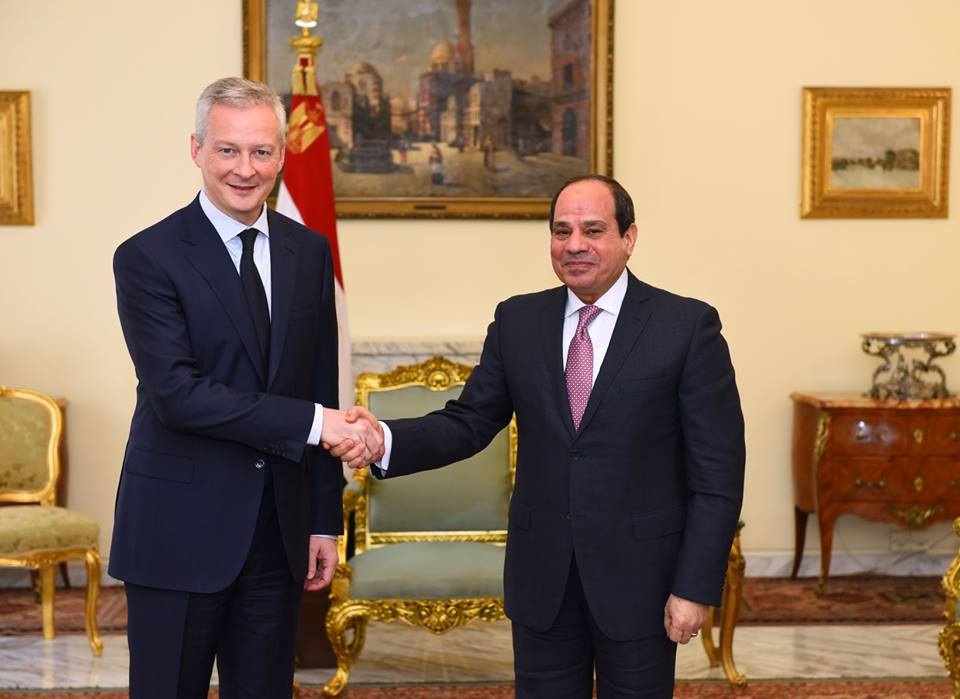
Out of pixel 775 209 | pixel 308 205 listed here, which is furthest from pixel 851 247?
pixel 308 205

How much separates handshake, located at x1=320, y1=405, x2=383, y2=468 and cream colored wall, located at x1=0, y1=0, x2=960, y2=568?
364 cm

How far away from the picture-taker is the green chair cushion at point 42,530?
5.05 meters

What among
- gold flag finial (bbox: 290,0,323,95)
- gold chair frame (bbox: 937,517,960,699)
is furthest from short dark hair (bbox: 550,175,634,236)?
gold flag finial (bbox: 290,0,323,95)

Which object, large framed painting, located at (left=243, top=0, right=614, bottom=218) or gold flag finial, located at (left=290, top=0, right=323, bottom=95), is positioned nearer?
gold flag finial, located at (left=290, top=0, right=323, bottom=95)

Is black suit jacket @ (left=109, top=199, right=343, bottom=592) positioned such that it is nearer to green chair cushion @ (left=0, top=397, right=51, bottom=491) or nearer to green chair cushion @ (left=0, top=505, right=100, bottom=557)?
green chair cushion @ (left=0, top=505, right=100, bottom=557)

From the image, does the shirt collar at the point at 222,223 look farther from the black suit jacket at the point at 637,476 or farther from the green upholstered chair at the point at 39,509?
the green upholstered chair at the point at 39,509

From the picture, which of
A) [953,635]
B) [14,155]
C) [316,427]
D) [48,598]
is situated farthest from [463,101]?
[316,427]

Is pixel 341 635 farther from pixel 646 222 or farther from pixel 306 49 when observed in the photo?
pixel 646 222

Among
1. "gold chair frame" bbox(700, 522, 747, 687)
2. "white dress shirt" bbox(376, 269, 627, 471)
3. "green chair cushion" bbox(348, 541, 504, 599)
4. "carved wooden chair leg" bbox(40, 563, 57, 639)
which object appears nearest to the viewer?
"white dress shirt" bbox(376, 269, 627, 471)

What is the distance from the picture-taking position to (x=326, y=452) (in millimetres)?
2736

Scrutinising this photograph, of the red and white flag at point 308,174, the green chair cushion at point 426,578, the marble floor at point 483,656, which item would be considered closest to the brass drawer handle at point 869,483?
the marble floor at point 483,656

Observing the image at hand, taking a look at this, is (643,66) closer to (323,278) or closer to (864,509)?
(864,509)

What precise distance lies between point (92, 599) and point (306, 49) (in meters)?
2.56

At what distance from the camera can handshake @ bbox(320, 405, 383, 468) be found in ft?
8.57
